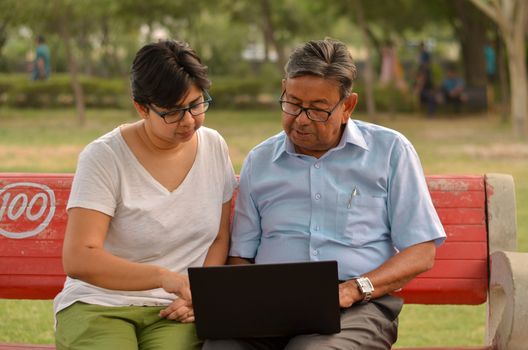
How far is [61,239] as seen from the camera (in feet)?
14.5

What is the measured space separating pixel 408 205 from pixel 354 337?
54cm

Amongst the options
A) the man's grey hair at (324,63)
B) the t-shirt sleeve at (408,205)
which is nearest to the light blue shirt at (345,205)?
the t-shirt sleeve at (408,205)

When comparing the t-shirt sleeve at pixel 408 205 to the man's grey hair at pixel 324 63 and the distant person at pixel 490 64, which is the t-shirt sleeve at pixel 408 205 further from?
the distant person at pixel 490 64

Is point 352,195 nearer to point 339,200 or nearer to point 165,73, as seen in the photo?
point 339,200

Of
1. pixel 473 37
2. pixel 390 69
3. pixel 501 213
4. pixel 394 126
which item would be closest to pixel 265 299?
pixel 501 213

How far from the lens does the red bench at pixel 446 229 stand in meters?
4.32

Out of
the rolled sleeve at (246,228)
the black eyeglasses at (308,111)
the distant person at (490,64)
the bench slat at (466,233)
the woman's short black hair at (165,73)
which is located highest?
the woman's short black hair at (165,73)

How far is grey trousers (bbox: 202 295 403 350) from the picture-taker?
11.9 feet

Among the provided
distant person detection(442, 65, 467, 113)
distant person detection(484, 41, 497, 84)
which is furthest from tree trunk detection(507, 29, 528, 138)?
distant person detection(484, 41, 497, 84)

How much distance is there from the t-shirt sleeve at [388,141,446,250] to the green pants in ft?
2.72

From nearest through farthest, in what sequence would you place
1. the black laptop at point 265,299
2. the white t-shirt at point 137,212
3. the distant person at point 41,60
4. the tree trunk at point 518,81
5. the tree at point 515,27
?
the black laptop at point 265,299 → the white t-shirt at point 137,212 → the tree at point 515,27 → the tree trunk at point 518,81 → the distant person at point 41,60

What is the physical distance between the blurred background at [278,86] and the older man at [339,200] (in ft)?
17.0

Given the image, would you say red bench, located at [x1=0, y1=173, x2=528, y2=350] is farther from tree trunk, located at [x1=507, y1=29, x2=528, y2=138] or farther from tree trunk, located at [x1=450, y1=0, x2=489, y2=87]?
tree trunk, located at [x1=450, y1=0, x2=489, y2=87]

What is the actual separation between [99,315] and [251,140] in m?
16.3
